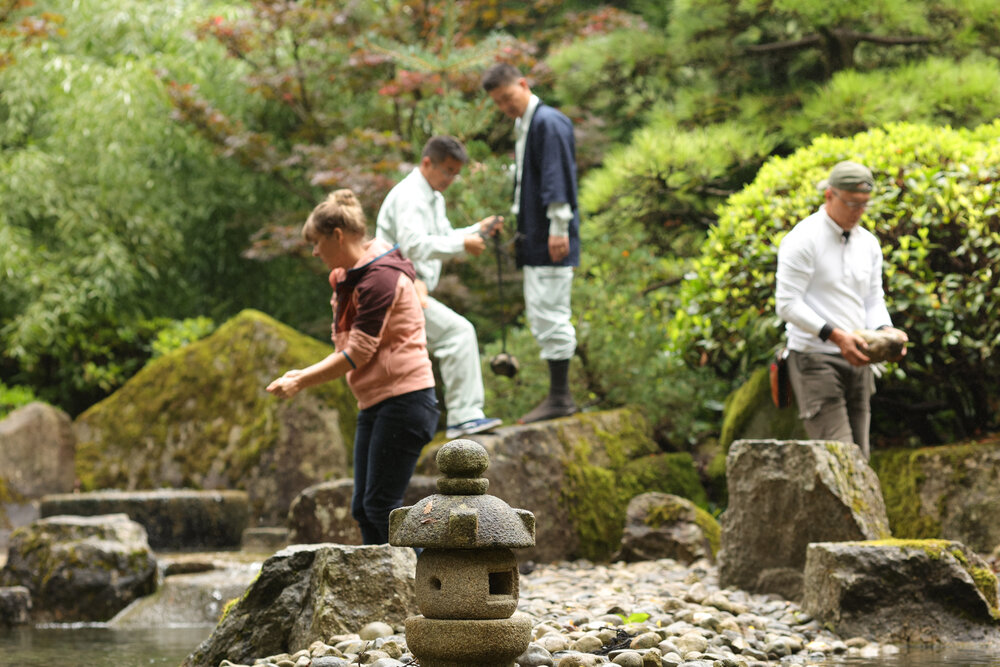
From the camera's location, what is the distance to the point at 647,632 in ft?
11.6

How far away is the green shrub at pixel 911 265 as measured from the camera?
18.2 ft

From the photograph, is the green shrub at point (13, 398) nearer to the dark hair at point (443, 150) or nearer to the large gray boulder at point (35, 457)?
the large gray boulder at point (35, 457)

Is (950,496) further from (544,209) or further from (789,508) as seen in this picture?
(544,209)

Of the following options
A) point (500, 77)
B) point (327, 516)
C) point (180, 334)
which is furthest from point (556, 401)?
point (180, 334)

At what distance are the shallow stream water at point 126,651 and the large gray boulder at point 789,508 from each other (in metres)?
0.76

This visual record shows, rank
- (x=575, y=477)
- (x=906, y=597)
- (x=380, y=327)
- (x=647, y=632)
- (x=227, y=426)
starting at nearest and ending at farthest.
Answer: (x=647, y=632), (x=380, y=327), (x=906, y=597), (x=575, y=477), (x=227, y=426)

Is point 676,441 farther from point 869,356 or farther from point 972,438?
point 869,356

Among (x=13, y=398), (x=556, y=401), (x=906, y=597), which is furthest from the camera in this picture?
(x=13, y=398)

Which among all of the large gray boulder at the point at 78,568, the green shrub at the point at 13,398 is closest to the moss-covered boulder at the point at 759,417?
the large gray boulder at the point at 78,568

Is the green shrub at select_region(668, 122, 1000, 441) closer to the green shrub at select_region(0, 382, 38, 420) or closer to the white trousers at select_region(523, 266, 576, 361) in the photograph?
the white trousers at select_region(523, 266, 576, 361)

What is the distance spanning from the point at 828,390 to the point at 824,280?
492 mm

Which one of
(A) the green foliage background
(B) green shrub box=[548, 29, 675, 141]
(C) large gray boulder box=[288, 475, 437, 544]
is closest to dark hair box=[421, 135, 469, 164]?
(C) large gray boulder box=[288, 475, 437, 544]

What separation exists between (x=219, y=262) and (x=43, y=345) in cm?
192

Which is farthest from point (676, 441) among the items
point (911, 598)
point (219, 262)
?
point (219, 262)
